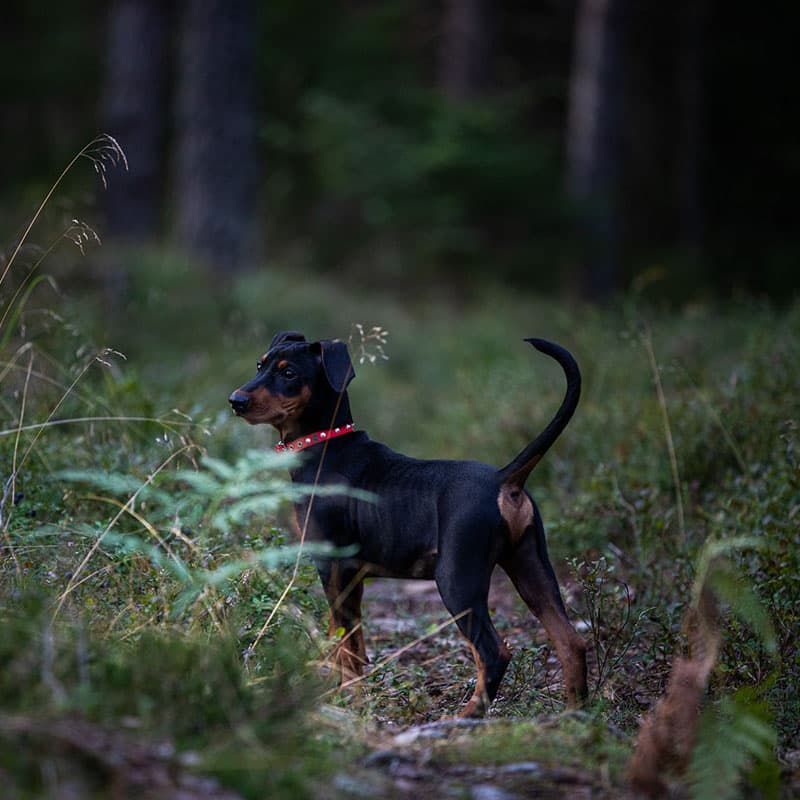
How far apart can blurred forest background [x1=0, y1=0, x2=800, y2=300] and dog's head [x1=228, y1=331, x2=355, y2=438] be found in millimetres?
7085

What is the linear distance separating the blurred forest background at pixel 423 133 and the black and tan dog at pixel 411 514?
283 inches

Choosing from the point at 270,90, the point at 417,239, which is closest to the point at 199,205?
the point at 417,239

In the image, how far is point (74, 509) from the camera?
4715mm

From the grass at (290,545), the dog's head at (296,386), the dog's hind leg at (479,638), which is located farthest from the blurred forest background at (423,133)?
the dog's hind leg at (479,638)

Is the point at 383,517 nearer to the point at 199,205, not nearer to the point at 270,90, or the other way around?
the point at 199,205

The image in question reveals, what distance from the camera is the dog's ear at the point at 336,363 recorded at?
3.98m

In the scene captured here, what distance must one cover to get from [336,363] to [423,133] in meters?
12.8

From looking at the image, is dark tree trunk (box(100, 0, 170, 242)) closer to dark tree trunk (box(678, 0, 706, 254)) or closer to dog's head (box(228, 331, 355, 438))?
dog's head (box(228, 331, 355, 438))

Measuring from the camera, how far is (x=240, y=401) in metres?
3.94

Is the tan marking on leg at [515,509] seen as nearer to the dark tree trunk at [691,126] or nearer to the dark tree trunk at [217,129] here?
the dark tree trunk at [217,129]

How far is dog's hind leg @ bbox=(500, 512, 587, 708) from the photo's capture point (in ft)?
12.0

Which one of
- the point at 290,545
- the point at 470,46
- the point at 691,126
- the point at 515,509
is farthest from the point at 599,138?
the point at 515,509

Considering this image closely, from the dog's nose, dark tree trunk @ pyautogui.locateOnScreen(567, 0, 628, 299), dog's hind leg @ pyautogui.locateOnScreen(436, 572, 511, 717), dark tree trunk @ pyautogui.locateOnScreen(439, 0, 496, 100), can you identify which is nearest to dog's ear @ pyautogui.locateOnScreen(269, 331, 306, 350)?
the dog's nose

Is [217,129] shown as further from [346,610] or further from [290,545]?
[346,610]
